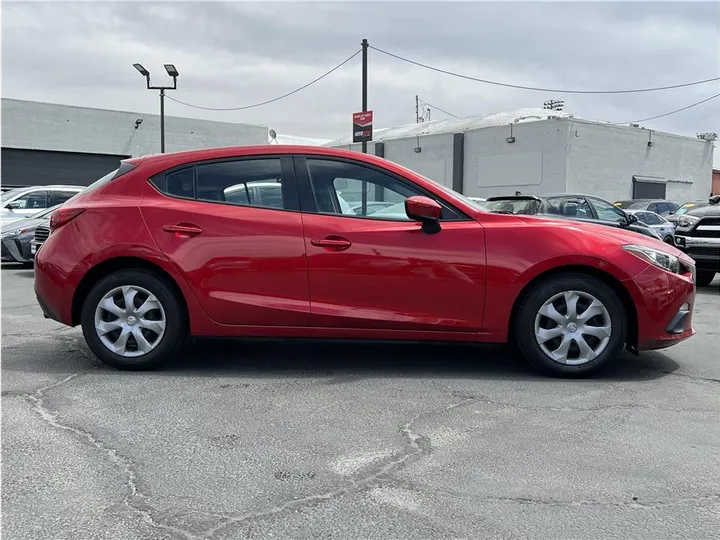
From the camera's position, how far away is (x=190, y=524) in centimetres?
250

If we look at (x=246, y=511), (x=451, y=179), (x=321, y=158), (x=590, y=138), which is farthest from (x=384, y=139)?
(x=246, y=511)

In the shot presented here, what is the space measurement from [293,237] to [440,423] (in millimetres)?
1654

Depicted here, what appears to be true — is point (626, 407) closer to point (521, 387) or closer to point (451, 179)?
point (521, 387)

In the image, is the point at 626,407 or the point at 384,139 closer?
the point at 626,407

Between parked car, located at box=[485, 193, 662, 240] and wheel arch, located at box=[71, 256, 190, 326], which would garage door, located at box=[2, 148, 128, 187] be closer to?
parked car, located at box=[485, 193, 662, 240]

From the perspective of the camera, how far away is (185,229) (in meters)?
4.55

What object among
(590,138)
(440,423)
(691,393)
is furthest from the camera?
(590,138)

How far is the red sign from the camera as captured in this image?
19.3 m

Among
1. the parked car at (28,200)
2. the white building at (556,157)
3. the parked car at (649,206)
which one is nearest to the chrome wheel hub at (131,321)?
the parked car at (28,200)

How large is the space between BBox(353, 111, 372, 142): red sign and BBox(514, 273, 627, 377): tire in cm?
1546

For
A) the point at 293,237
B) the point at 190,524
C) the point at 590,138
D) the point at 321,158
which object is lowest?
the point at 190,524

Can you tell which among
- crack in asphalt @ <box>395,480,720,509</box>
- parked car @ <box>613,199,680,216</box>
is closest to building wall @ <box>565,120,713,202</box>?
parked car @ <box>613,199,680,216</box>

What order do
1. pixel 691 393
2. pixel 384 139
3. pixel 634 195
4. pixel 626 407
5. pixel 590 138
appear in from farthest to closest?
pixel 384 139 < pixel 634 195 < pixel 590 138 < pixel 691 393 < pixel 626 407

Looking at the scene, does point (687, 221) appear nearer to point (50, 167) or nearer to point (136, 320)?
point (136, 320)
